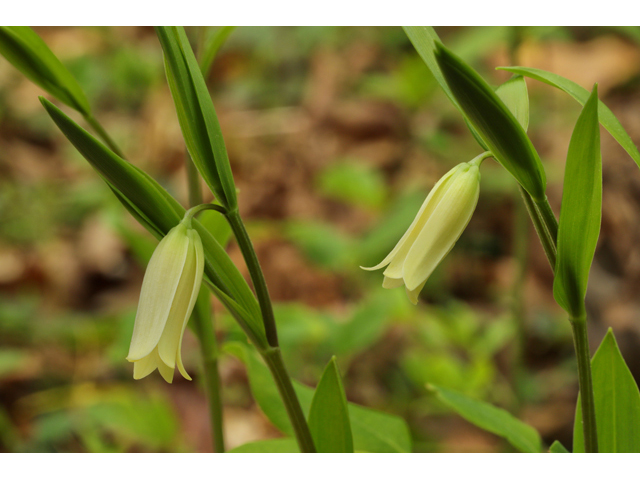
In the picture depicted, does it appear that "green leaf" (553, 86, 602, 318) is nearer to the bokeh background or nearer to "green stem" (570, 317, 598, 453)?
"green stem" (570, 317, 598, 453)

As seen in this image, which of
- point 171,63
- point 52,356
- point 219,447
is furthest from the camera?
point 52,356

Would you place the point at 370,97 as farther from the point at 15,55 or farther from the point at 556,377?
the point at 15,55

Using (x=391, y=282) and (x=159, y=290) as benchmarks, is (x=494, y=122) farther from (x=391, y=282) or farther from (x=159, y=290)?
(x=159, y=290)

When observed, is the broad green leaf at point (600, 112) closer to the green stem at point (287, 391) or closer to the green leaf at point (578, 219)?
the green leaf at point (578, 219)

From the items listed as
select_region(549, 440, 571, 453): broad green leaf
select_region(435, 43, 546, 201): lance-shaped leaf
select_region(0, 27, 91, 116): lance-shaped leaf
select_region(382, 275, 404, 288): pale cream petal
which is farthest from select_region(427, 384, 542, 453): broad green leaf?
select_region(0, 27, 91, 116): lance-shaped leaf

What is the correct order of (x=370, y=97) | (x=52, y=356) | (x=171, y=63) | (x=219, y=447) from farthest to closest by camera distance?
1. (x=370, y=97)
2. (x=52, y=356)
3. (x=219, y=447)
4. (x=171, y=63)

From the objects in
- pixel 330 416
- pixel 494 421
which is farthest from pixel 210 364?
pixel 494 421
